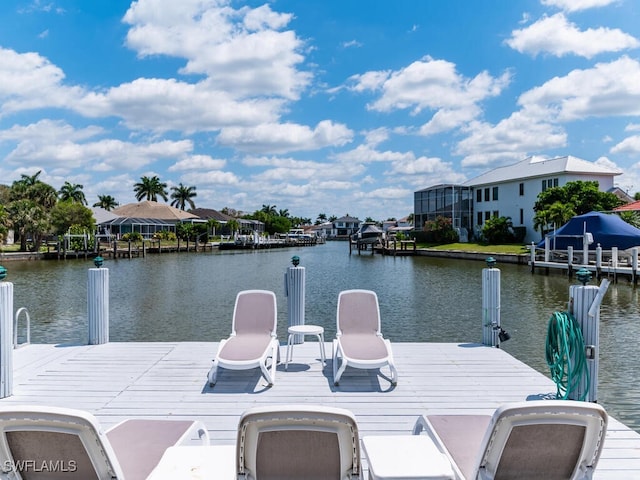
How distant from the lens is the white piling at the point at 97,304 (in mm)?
7402

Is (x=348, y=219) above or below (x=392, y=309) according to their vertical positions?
above

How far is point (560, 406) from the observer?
97.3 inches

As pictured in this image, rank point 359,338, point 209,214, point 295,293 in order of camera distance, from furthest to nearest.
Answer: point 209,214, point 295,293, point 359,338

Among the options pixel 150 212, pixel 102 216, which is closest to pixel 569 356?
pixel 102 216

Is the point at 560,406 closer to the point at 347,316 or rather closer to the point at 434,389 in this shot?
the point at 434,389

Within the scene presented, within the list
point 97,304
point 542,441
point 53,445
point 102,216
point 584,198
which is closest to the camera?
point 53,445

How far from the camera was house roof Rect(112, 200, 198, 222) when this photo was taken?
78812mm

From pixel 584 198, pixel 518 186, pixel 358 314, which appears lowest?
pixel 358 314

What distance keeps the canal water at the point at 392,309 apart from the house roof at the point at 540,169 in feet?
68.1

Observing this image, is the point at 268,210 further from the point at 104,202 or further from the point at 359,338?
the point at 359,338

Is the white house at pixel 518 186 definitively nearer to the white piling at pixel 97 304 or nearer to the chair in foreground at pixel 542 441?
the white piling at pixel 97 304

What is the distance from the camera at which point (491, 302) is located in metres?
7.18

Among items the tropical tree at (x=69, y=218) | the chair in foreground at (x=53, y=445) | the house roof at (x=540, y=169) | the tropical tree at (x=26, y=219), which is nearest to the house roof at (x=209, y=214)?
the tropical tree at (x=69, y=218)

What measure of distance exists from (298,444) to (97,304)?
598 centimetres
